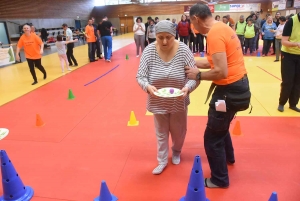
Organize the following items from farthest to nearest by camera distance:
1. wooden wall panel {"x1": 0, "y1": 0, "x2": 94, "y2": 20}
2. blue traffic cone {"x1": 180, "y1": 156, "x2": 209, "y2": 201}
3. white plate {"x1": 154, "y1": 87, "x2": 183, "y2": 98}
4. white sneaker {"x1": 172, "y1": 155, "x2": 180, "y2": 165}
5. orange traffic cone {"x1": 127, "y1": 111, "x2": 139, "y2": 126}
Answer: wooden wall panel {"x1": 0, "y1": 0, "x2": 94, "y2": 20}, orange traffic cone {"x1": 127, "y1": 111, "x2": 139, "y2": 126}, white sneaker {"x1": 172, "y1": 155, "x2": 180, "y2": 165}, white plate {"x1": 154, "y1": 87, "x2": 183, "y2": 98}, blue traffic cone {"x1": 180, "y1": 156, "x2": 209, "y2": 201}

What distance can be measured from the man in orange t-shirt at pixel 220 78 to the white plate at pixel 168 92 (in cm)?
19

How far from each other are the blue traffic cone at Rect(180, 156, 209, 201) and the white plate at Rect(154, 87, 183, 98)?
0.62 meters

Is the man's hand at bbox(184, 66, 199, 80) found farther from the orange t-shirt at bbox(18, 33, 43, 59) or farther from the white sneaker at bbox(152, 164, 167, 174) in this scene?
the orange t-shirt at bbox(18, 33, 43, 59)

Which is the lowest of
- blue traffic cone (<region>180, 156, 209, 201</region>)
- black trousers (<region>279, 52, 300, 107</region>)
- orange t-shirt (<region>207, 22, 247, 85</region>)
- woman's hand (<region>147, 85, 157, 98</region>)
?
blue traffic cone (<region>180, 156, 209, 201</region>)

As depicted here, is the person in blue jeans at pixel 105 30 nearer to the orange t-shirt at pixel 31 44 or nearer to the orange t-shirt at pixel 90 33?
the orange t-shirt at pixel 90 33

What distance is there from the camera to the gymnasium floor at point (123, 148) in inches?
98.2

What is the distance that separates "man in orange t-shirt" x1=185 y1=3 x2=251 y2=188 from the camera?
1.91 metres

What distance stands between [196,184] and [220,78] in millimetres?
981

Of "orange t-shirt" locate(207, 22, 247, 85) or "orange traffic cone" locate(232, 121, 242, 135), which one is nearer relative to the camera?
"orange t-shirt" locate(207, 22, 247, 85)

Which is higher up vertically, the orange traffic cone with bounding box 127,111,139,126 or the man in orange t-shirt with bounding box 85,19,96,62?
the man in orange t-shirt with bounding box 85,19,96,62

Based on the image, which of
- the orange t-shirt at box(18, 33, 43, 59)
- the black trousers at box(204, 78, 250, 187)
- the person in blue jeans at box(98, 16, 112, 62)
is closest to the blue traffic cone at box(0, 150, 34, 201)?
the black trousers at box(204, 78, 250, 187)

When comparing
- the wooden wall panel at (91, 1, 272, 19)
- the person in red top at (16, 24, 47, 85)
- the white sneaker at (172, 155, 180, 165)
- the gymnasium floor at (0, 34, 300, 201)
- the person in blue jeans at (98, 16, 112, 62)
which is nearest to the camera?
the gymnasium floor at (0, 34, 300, 201)

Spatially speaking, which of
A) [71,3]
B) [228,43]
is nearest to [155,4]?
[71,3]

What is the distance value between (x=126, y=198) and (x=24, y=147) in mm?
1989
